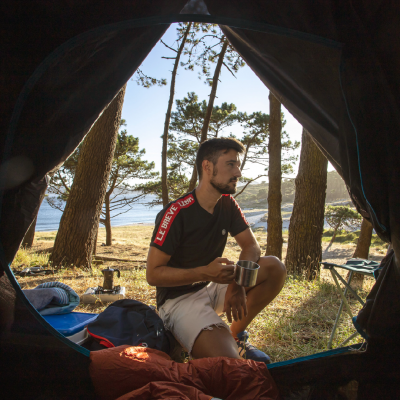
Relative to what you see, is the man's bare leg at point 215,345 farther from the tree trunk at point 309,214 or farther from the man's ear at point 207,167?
the tree trunk at point 309,214

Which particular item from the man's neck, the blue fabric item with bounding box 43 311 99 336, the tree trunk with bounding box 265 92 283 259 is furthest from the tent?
the tree trunk with bounding box 265 92 283 259

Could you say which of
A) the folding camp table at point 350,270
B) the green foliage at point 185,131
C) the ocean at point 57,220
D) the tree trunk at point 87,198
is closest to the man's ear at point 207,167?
the folding camp table at point 350,270

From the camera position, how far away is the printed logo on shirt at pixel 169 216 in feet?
6.46

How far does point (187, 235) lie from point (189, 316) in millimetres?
581

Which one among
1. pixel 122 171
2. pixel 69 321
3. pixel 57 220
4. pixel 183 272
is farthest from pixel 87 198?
pixel 57 220

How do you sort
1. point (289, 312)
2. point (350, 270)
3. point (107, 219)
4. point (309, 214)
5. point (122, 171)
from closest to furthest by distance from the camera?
point (350, 270) < point (289, 312) < point (309, 214) < point (107, 219) < point (122, 171)

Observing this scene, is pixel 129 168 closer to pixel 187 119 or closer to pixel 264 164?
pixel 187 119

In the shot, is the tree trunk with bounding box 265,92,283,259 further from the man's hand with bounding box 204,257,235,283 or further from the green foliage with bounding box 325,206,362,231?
the green foliage with bounding box 325,206,362,231

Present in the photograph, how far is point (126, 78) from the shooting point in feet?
5.49

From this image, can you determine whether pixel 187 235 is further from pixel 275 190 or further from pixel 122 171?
pixel 122 171

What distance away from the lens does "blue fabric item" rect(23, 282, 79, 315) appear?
217 centimetres

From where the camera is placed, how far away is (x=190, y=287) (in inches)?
83.1

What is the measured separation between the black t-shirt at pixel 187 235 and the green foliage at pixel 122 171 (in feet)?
38.0

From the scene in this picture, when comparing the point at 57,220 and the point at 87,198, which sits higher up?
the point at 87,198
